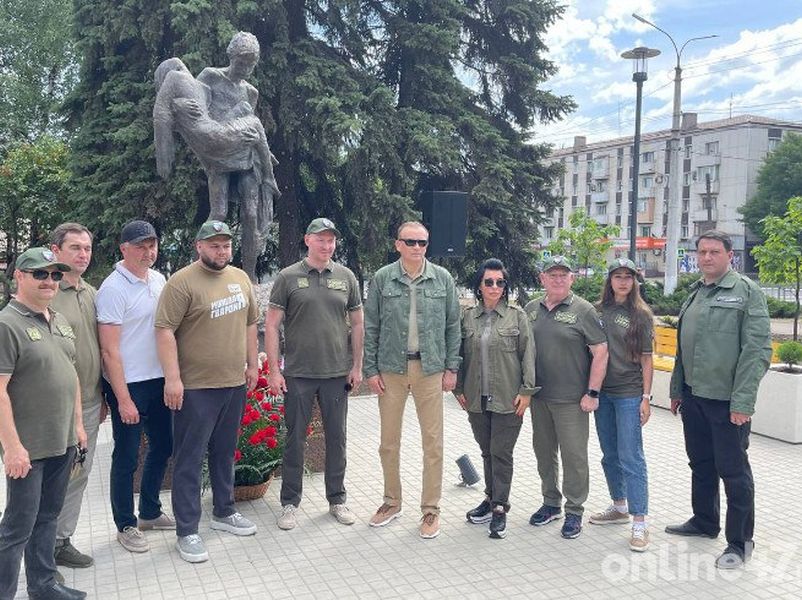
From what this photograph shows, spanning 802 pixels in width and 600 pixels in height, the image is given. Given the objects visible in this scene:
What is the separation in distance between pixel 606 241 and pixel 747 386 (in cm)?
1828

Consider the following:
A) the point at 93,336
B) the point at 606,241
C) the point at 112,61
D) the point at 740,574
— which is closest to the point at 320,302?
the point at 93,336

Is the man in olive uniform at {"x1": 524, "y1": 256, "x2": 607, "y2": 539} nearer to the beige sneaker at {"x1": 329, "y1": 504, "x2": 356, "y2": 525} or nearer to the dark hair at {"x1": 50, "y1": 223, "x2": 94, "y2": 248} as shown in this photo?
the beige sneaker at {"x1": 329, "y1": 504, "x2": 356, "y2": 525}

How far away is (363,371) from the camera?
4.76m

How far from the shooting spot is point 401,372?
15.1 feet

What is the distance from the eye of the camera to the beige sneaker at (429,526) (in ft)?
15.0

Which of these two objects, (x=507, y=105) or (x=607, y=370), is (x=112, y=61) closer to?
(x=507, y=105)

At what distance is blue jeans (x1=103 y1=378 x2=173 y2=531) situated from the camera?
13.8 feet

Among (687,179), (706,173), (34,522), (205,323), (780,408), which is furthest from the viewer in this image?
(687,179)

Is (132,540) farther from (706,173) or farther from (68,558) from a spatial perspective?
(706,173)

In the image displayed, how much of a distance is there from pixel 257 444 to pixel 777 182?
49.3 metres

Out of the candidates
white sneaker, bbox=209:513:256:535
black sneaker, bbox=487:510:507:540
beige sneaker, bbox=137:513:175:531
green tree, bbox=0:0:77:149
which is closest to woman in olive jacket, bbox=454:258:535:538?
black sneaker, bbox=487:510:507:540

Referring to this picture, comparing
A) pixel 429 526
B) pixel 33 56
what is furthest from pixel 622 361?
pixel 33 56

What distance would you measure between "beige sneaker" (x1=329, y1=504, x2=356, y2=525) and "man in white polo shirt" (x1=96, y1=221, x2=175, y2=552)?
121cm

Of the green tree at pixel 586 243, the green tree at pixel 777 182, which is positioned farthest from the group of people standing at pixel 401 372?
the green tree at pixel 777 182
